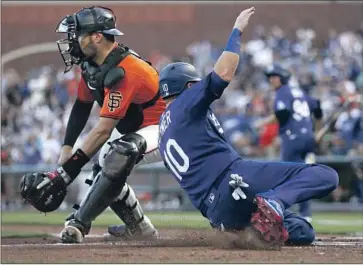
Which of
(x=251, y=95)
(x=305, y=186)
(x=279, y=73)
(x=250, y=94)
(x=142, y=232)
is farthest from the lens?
(x=250, y=94)

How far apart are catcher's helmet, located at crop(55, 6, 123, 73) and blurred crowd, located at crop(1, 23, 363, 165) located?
10410mm

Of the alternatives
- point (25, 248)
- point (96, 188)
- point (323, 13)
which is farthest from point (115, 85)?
point (323, 13)

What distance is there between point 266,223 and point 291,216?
0.86m

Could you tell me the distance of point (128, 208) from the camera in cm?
845

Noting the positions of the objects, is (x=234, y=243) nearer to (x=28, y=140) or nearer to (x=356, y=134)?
(x=356, y=134)

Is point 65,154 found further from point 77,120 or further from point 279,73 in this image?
point 279,73

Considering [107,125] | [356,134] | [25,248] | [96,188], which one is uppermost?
[107,125]

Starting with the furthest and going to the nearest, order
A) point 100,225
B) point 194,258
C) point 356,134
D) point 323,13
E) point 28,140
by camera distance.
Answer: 1. point 323,13
2. point 28,140
3. point 356,134
4. point 100,225
5. point 194,258

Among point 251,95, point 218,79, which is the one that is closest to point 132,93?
point 218,79

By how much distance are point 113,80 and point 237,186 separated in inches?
62.1

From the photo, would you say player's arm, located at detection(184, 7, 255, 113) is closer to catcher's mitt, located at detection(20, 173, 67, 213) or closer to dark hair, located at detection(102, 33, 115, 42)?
Answer: dark hair, located at detection(102, 33, 115, 42)

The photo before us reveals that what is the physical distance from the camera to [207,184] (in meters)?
7.05

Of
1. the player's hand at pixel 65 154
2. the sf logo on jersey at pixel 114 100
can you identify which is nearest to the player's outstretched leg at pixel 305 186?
the sf logo on jersey at pixel 114 100

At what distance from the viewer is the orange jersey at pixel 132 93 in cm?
771
